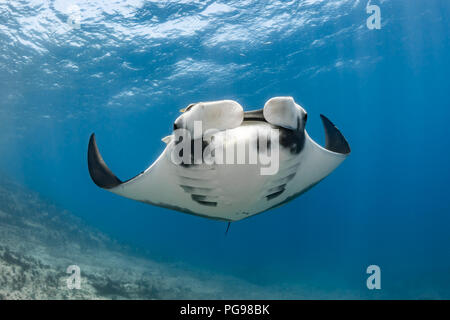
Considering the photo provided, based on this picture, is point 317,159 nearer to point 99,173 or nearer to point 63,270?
point 99,173

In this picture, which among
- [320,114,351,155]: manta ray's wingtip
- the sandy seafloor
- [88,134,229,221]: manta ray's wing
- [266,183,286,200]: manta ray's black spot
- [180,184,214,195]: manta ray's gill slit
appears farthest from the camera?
the sandy seafloor

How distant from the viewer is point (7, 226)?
1230 cm

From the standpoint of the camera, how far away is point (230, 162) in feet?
7.20

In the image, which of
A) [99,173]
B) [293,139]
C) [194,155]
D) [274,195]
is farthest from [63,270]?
[293,139]

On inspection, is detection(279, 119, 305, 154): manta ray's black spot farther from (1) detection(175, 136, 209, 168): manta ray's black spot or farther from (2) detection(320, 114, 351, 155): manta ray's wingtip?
(2) detection(320, 114, 351, 155): manta ray's wingtip

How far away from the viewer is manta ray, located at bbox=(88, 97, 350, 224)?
2000mm

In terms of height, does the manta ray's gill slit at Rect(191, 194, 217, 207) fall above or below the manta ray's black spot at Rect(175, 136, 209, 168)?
below

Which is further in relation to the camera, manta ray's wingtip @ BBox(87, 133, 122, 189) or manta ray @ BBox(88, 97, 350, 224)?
manta ray's wingtip @ BBox(87, 133, 122, 189)

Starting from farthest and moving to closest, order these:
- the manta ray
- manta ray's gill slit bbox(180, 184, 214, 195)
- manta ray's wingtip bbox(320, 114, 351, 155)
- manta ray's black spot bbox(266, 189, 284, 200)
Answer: manta ray's wingtip bbox(320, 114, 351, 155) < manta ray's black spot bbox(266, 189, 284, 200) < manta ray's gill slit bbox(180, 184, 214, 195) < the manta ray

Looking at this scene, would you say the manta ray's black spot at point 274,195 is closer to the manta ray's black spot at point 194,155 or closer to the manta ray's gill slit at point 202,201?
the manta ray's gill slit at point 202,201

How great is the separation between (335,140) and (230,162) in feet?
5.77

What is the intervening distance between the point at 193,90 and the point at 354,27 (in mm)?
10352

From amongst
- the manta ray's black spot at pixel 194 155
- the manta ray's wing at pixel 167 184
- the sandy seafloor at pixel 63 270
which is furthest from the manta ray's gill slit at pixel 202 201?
the sandy seafloor at pixel 63 270

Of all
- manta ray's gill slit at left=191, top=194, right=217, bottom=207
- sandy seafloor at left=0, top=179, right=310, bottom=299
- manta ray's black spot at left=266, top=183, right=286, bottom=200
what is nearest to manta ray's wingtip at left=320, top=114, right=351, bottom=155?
manta ray's black spot at left=266, top=183, right=286, bottom=200
